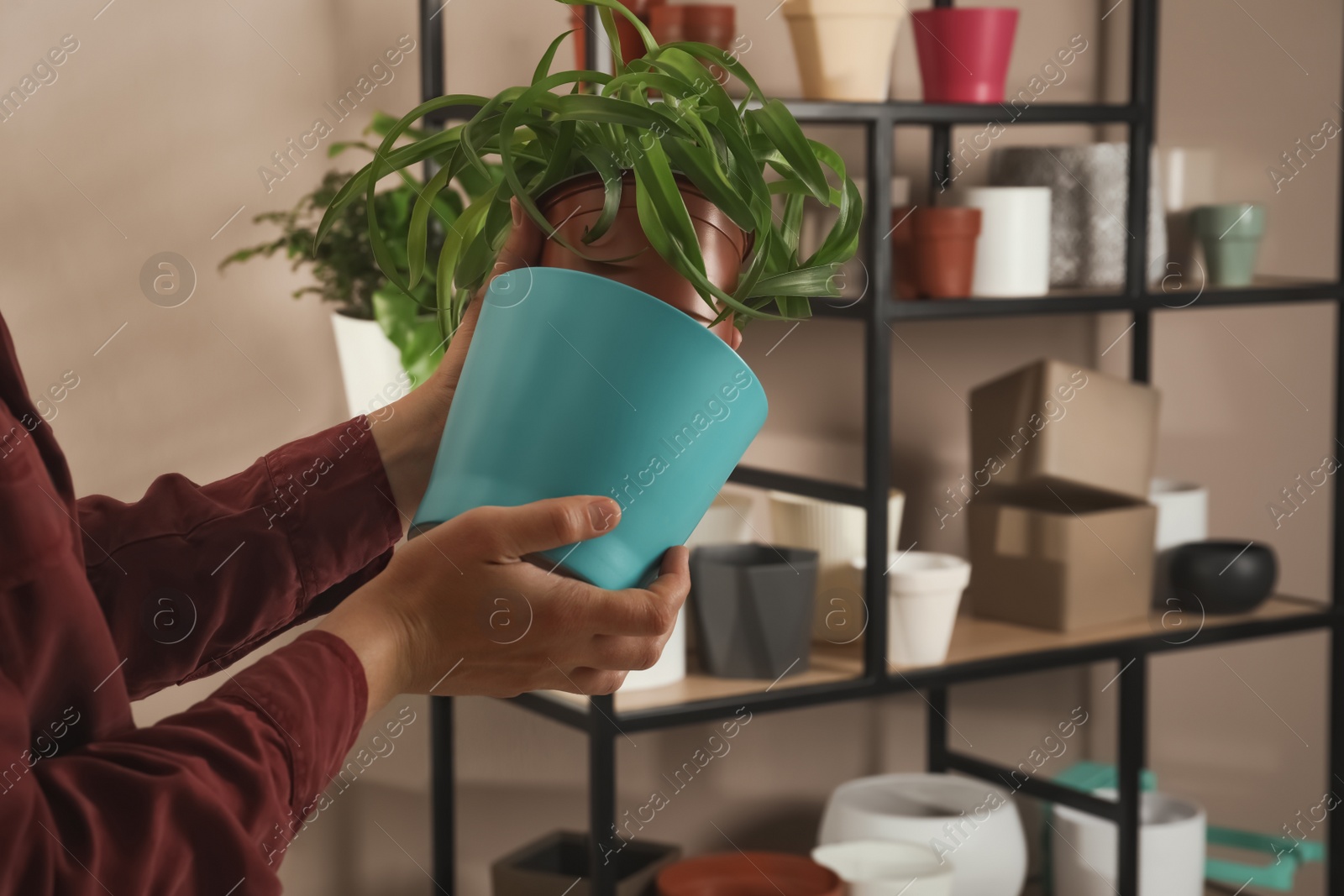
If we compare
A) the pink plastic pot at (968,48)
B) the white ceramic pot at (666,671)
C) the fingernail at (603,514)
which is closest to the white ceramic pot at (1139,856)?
the white ceramic pot at (666,671)

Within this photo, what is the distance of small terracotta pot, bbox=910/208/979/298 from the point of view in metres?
1.43

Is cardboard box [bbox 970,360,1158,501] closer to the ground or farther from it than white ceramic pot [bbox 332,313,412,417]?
closer to the ground

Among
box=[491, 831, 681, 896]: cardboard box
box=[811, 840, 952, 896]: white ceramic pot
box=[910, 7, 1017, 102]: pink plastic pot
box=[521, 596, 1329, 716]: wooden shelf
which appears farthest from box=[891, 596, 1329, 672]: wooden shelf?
box=[910, 7, 1017, 102]: pink plastic pot

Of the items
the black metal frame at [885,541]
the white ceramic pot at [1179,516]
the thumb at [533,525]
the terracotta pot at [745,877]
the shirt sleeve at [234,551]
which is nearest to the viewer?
the thumb at [533,525]

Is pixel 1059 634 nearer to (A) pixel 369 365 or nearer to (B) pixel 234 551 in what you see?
(A) pixel 369 365

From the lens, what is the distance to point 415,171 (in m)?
1.47

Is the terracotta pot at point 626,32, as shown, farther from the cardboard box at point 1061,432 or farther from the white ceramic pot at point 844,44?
the cardboard box at point 1061,432

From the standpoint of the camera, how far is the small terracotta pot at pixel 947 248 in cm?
143

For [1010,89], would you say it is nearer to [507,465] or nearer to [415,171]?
[415,171]

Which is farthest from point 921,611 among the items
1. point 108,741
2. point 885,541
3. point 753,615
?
point 108,741

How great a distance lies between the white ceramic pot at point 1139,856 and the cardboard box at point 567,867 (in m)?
0.53

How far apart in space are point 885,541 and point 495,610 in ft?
2.90

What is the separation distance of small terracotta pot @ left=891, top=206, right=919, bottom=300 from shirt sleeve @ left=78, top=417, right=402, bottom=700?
2.76ft

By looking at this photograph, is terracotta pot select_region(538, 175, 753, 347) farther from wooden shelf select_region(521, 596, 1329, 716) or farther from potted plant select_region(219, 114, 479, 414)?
wooden shelf select_region(521, 596, 1329, 716)
